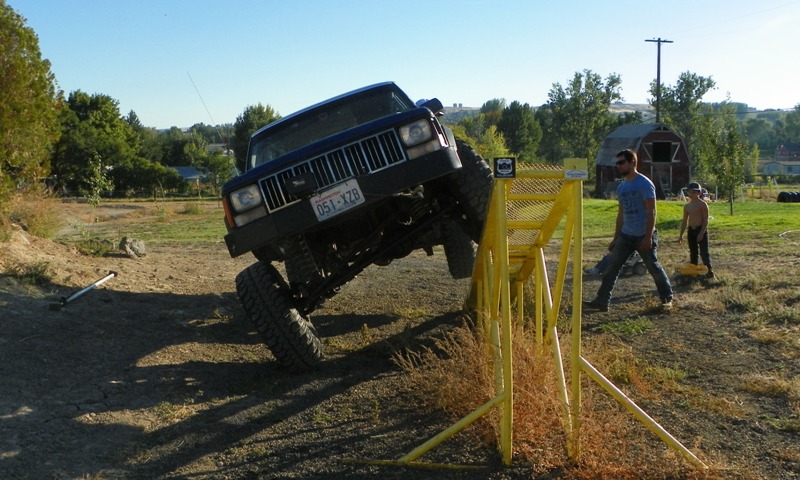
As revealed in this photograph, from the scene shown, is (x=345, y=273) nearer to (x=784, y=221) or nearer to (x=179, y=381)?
(x=179, y=381)

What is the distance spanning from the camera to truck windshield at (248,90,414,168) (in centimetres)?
729

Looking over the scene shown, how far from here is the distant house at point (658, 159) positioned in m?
59.5

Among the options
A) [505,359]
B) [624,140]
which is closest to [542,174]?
[505,359]

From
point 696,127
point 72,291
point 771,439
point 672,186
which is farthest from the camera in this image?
point 696,127

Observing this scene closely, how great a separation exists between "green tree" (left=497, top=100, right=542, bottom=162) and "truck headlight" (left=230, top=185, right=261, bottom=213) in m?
62.5

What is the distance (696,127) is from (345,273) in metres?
78.1

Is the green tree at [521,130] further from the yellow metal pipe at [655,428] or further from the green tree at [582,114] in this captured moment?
the yellow metal pipe at [655,428]

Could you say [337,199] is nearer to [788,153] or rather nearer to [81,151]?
[81,151]

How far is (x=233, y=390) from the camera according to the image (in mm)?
6016

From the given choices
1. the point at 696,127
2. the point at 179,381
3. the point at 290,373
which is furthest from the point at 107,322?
the point at 696,127

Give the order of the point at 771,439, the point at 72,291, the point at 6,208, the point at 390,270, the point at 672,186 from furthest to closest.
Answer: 1. the point at 672,186
2. the point at 390,270
3. the point at 6,208
4. the point at 72,291
5. the point at 771,439

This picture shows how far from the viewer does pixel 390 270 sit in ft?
38.7

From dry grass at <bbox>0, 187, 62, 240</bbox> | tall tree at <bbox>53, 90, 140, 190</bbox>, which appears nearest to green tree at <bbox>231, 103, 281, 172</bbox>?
tall tree at <bbox>53, 90, 140, 190</bbox>

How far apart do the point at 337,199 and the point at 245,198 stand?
72cm
